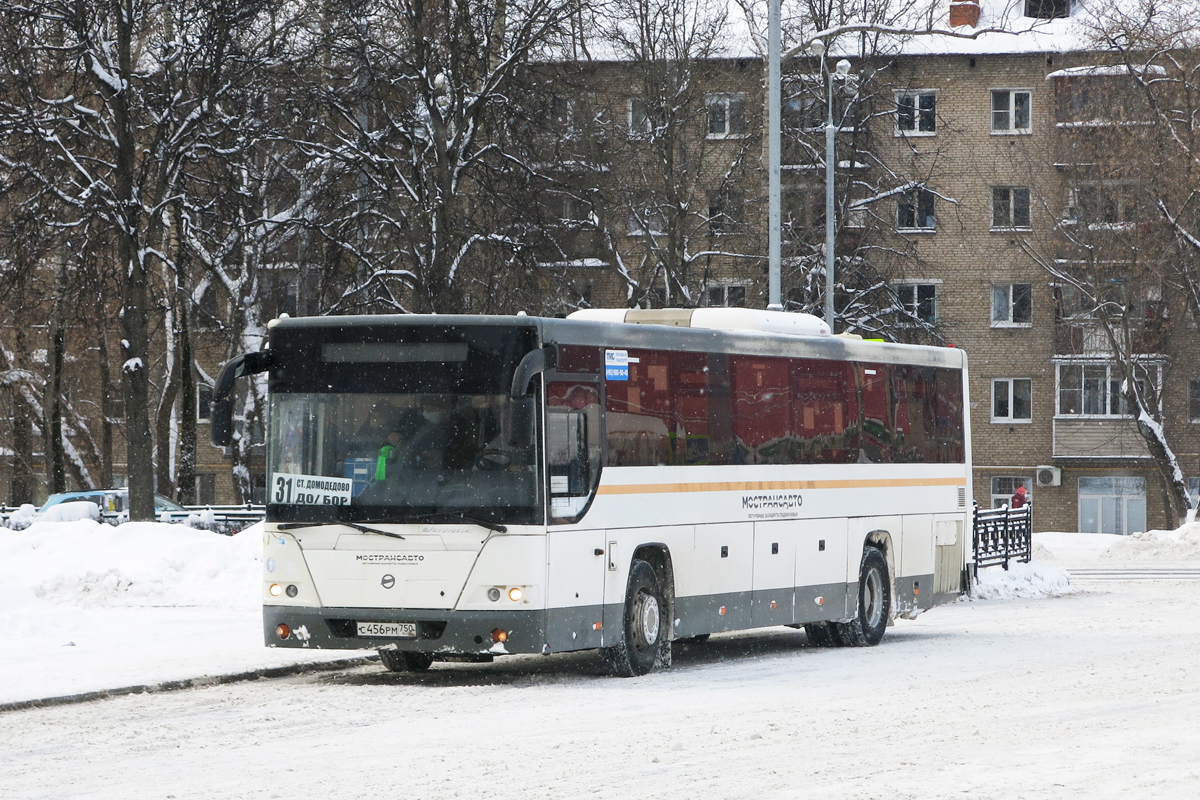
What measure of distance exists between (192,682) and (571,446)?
3.50 m

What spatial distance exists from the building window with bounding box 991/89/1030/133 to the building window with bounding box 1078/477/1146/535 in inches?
471

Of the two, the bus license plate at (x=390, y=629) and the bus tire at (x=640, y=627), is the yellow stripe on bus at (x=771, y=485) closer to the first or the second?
the bus tire at (x=640, y=627)

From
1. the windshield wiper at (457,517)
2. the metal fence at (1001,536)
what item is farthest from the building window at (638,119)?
the windshield wiper at (457,517)

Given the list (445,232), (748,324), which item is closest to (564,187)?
(445,232)

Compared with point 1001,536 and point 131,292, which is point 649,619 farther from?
point 131,292

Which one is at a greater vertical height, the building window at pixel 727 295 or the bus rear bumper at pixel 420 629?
the building window at pixel 727 295

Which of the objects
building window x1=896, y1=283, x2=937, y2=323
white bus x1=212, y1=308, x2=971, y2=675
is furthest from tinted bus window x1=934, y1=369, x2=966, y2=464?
building window x1=896, y1=283, x2=937, y2=323

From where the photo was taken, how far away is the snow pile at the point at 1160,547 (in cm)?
4066

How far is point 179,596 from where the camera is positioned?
75.4ft

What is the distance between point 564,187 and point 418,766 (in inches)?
1058

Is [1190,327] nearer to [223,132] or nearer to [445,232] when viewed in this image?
[445,232]

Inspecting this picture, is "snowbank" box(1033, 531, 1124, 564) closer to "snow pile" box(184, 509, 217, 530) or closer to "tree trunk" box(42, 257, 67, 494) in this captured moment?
"snow pile" box(184, 509, 217, 530)

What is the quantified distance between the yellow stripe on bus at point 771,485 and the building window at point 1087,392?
4222cm

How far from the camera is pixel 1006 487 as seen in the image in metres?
63.5
